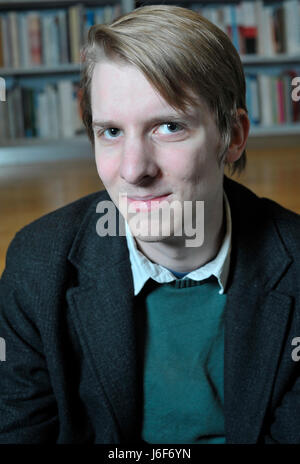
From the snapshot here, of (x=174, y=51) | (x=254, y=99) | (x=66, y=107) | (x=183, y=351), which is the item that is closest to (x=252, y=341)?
(x=183, y=351)

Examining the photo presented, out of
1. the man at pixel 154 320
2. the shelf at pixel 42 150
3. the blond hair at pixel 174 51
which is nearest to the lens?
the blond hair at pixel 174 51

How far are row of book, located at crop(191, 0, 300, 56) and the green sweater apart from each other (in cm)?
279

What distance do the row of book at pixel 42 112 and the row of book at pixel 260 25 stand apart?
41.5 inches

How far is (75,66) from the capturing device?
3297 mm

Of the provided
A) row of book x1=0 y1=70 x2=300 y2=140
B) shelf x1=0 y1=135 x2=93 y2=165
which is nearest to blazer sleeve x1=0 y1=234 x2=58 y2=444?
shelf x1=0 y1=135 x2=93 y2=165

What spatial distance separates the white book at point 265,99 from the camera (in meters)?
3.47

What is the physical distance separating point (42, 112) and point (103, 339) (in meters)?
2.73

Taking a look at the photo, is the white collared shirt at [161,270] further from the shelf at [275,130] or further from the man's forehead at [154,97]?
the shelf at [275,130]

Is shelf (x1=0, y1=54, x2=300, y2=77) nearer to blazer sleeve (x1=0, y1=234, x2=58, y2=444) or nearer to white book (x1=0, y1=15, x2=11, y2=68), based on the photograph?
white book (x1=0, y1=15, x2=11, y2=68)

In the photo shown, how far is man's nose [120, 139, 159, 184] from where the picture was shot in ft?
2.58

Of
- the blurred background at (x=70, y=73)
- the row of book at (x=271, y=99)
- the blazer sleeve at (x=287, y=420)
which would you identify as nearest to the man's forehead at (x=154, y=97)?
the blazer sleeve at (x=287, y=420)

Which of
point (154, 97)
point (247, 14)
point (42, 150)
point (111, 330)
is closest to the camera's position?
point (154, 97)

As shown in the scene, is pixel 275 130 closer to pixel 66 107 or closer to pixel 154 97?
pixel 66 107
